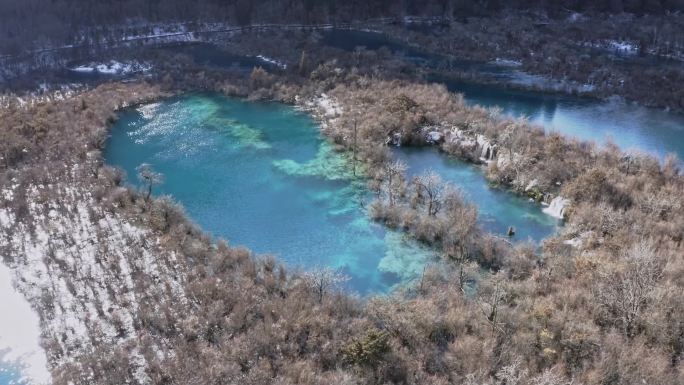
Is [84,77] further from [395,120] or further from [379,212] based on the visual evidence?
[379,212]

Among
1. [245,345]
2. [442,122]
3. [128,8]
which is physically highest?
[128,8]

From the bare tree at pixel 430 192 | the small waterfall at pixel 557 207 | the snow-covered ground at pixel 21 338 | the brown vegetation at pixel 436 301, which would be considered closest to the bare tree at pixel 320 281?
the brown vegetation at pixel 436 301

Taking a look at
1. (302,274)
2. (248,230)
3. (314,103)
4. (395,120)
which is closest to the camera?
(302,274)

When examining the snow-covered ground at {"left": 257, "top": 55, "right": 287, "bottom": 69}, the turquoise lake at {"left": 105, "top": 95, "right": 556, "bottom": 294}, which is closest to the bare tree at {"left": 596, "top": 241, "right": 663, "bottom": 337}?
the turquoise lake at {"left": 105, "top": 95, "right": 556, "bottom": 294}

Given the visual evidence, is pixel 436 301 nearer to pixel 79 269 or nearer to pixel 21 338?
pixel 79 269

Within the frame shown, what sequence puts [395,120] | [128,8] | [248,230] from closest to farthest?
[248,230] < [395,120] < [128,8]

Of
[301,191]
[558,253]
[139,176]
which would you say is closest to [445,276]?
[558,253]

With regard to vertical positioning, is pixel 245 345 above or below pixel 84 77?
below

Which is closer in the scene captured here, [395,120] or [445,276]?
[445,276]
